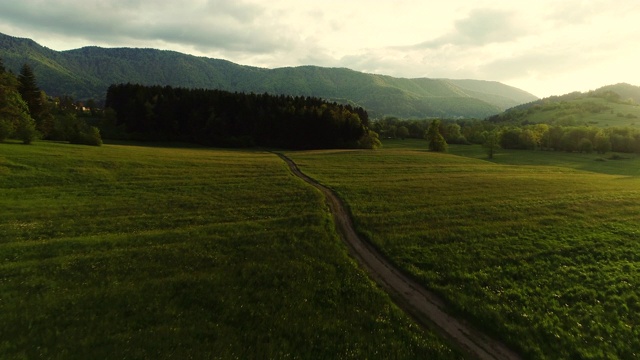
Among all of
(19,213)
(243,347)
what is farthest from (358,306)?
(19,213)

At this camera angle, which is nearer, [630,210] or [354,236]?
[354,236]

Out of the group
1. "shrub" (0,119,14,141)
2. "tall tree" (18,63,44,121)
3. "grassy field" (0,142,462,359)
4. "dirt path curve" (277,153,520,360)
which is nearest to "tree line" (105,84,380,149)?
"tall tree" (18,63,44,121)

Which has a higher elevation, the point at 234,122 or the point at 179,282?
the point at 234,122

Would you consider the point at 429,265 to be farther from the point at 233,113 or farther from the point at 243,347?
the point at 233,113

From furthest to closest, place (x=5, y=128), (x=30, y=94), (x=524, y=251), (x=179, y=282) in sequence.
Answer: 1. (x=30, y=94)
2. (x=5, y=128)
3. (x=524, y=251)
4. (x=179, y=282)

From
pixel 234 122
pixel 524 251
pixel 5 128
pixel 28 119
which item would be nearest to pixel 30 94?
pixel 28 119

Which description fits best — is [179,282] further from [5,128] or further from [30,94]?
[30,94]

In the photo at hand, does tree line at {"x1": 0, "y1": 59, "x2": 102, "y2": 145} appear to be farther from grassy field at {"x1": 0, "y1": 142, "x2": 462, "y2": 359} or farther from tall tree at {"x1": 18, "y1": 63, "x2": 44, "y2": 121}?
grassy field at {"x1": 0, "y1": 142, "x2": 462, "y2": 359}
